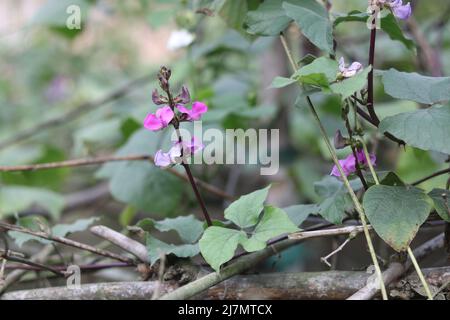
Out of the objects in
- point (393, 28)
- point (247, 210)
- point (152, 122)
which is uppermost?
point (393, 28)

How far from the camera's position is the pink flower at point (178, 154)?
0.73m

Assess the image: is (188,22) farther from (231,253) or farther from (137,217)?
(231,253)

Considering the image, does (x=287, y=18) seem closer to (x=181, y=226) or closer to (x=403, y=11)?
(x=403, y=11)

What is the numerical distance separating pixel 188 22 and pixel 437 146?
898 mm

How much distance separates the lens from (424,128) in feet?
2.24

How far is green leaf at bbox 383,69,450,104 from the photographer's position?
724 mm

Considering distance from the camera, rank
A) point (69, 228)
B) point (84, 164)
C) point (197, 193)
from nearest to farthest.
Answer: point (197, 193)
point (69, 228)
point (84, 164)

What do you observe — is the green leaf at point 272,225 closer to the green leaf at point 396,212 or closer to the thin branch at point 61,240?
the green leaf at point 396,212

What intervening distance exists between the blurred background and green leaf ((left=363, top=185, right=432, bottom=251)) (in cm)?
16

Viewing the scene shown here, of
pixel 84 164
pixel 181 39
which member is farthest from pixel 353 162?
pixel 181 39

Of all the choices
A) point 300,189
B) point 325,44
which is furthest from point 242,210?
point 300,189

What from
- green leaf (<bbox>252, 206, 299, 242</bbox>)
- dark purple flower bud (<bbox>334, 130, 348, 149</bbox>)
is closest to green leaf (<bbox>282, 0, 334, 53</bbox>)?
dark purple flower bud (<bbox>334, 130, 348, 149</bbox>)

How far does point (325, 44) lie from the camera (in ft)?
2.48

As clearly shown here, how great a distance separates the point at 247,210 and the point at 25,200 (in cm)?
102
